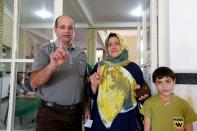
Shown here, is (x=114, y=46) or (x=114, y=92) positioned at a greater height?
(x=114, y=46)

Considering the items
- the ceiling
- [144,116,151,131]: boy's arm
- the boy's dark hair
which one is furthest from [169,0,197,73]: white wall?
the ceiling

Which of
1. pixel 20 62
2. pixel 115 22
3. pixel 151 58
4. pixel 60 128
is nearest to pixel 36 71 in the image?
pixel 60 128

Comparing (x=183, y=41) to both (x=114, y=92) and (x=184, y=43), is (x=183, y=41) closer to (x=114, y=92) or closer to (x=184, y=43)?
(x=184, y=43)

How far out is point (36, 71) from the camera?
1489 mm

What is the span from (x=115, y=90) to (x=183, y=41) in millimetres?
596

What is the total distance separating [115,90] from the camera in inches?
65.2

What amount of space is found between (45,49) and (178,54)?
92cm

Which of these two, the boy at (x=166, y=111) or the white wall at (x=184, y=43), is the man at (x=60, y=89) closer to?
the boy at (x=166, y=111)

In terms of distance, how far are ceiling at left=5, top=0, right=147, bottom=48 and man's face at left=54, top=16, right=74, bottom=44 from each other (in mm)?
469

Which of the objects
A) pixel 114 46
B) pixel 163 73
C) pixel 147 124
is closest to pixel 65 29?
pixel 114 46

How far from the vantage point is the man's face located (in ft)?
5.10

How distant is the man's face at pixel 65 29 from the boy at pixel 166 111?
0.61 metres

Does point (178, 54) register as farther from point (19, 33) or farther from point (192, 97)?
point (19, 33)

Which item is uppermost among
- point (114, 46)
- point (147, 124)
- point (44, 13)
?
point (44, 13)
